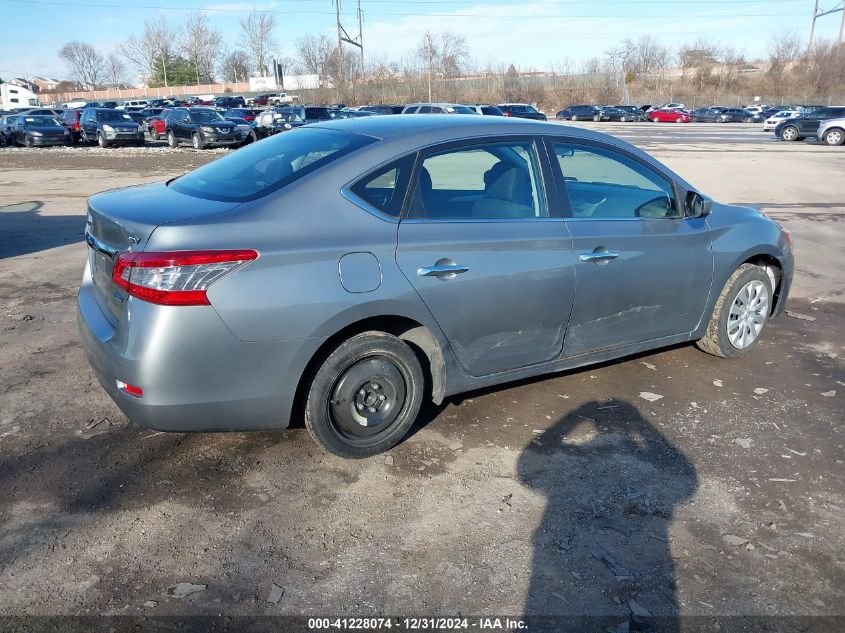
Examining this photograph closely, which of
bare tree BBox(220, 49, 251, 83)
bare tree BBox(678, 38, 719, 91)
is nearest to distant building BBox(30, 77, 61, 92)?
bare tree BBox(220, 49, 251, 83)

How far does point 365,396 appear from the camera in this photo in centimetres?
375

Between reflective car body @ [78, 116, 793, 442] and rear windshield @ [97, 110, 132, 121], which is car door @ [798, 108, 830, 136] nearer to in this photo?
rear windshield @ [97, 110, 132, 121]

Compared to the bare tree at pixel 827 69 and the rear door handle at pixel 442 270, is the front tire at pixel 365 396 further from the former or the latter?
the bare tree at pixel 827 69

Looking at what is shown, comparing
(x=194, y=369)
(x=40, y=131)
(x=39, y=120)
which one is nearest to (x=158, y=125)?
(x=40, y=131)

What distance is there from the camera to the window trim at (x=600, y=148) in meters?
4.24

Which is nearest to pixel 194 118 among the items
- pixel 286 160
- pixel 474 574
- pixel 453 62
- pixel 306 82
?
pixel 286 160

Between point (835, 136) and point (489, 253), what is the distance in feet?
111

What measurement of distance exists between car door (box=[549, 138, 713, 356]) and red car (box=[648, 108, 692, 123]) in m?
57.4

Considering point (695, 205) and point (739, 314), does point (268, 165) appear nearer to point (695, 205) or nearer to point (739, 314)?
point (695, 205)

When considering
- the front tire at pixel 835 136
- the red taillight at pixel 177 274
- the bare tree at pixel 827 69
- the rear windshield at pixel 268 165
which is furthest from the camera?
the bare tree at pixel 827 69

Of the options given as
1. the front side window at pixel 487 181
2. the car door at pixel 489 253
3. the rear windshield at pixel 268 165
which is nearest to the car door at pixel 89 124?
the rear windshield at pixel 268 165

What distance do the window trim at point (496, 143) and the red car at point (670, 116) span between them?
191 ft

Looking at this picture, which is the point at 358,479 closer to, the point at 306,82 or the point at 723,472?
the point at 723,472

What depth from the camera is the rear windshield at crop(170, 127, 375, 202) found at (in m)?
3.67
